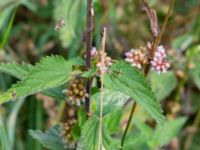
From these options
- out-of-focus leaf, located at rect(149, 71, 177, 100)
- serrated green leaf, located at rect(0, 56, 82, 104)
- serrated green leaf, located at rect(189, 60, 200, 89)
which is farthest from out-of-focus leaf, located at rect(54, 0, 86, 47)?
serrated green leaf, located at rect(0, 56, 82, 104)

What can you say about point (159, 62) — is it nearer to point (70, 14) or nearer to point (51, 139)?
point (51, 139)

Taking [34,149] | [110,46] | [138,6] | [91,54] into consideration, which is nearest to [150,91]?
[91,54]

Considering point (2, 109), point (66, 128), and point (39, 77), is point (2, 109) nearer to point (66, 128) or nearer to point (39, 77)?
point (66, 128)

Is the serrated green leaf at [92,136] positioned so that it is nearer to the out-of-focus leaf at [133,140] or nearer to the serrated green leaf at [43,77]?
the serrated green leaf at [43,77]

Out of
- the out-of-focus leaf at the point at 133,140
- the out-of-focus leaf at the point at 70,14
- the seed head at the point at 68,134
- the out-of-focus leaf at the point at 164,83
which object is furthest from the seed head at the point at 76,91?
the out-of-focus leaf at the point at 164,83

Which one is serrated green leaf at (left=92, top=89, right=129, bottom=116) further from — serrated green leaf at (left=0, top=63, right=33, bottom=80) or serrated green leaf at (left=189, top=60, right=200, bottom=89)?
serrated green leaf at (left=189, top=60, right=200, bottom=89)

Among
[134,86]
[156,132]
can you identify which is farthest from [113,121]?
[156,132]

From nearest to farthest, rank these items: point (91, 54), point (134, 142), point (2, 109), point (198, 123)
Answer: point (91, 54), point (134, 142), point (2, 109), point (198, 123)
